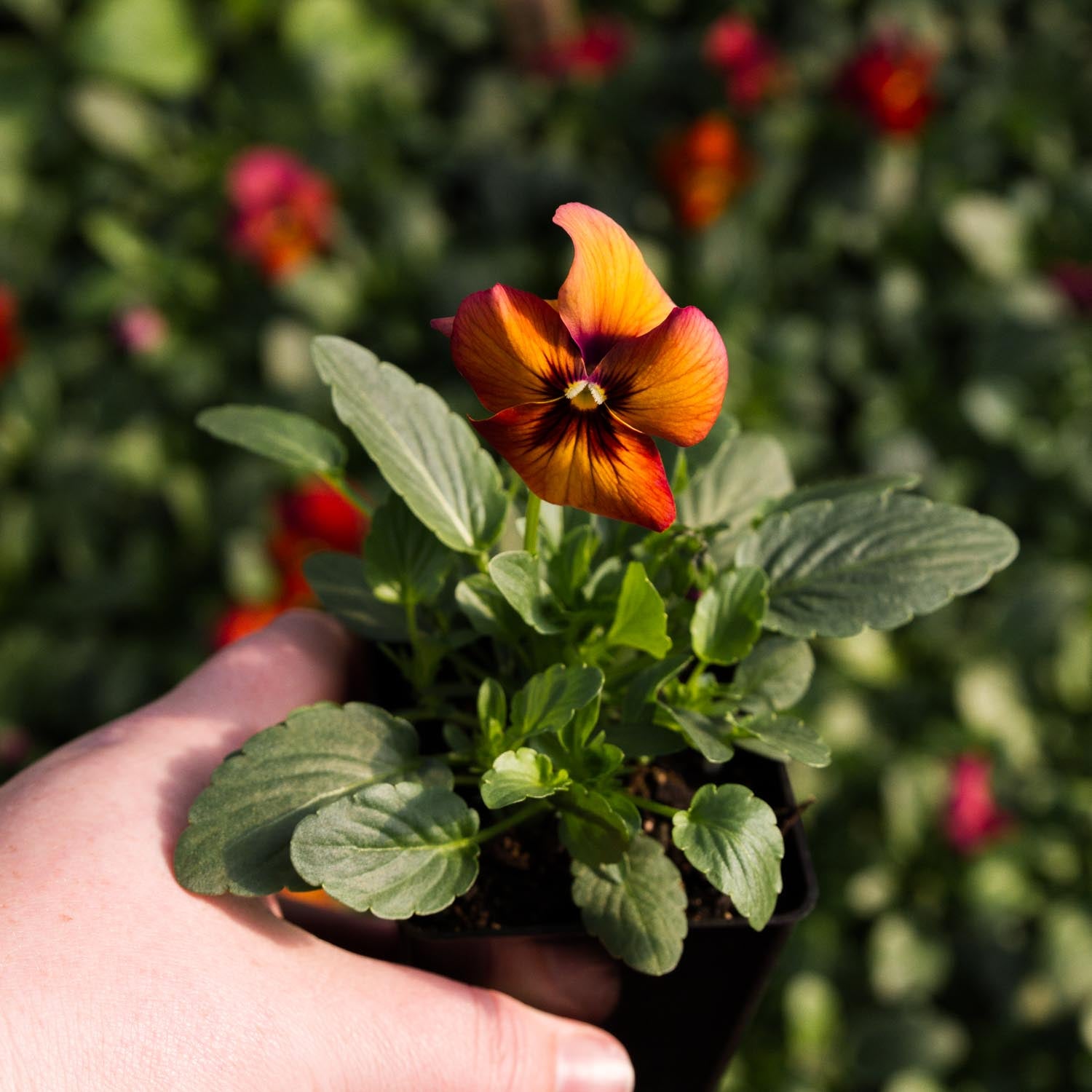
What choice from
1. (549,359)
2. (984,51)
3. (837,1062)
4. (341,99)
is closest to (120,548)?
(341,99)

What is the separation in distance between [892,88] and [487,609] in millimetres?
1547

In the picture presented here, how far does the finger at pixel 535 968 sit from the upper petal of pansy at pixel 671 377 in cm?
37

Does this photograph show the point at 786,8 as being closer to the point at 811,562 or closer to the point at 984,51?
the point at 984,51

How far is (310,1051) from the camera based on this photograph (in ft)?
2.37

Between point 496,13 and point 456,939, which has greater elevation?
point 496,13

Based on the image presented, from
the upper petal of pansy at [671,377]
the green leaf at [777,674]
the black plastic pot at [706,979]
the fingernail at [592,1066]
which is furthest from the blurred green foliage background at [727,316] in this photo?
the upper petal of pansy at [671,377]

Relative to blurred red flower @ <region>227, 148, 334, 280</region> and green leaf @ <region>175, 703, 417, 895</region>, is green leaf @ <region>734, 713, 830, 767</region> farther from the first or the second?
blurred red flower @ <region>227, 148, 334, 280</region>

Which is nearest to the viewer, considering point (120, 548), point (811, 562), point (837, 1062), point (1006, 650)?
point (811, 562)

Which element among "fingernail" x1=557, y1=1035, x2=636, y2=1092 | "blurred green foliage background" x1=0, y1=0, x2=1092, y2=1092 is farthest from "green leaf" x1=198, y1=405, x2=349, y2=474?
"blurred green foliage background" x1=0, y1=0, x2=1092, y2=1092

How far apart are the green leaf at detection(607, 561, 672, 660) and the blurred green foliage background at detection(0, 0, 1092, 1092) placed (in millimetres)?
954

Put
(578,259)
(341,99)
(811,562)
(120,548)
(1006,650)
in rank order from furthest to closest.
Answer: (341,99)
(120,548)
(1006,650)
(811,562)
(578,259)

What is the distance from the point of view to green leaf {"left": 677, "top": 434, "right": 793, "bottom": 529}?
0.88 metres

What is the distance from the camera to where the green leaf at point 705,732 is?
698 millimetres

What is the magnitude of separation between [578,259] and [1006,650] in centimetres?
135
